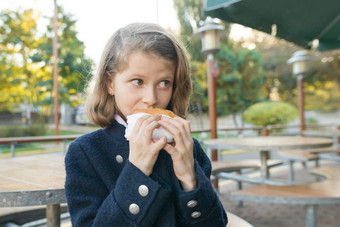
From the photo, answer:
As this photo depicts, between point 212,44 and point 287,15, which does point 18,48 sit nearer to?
point 212,44

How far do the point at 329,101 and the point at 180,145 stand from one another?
25941mm

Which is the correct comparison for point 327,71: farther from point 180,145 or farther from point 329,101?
point 180,145

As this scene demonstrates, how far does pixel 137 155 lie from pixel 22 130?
14242mm

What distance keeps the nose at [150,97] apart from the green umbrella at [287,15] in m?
2.11

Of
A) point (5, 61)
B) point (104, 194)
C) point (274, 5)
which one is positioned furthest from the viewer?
point (5, 61)

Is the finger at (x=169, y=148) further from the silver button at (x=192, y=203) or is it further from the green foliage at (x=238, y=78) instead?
the green foliage at (x=238, y=78)

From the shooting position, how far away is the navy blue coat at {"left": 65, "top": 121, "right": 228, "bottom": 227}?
0.81m

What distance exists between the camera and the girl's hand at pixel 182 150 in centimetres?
84

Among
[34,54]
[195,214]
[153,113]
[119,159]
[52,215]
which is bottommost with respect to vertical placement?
[52,215]

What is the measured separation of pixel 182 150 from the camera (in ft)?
2.80

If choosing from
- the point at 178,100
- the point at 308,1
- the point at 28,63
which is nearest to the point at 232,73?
the point at 28,63

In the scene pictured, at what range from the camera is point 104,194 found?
0.91 meters

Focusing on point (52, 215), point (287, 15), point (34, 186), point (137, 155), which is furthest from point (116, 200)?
point (287, 15)

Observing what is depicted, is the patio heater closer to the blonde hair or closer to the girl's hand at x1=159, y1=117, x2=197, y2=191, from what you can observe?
the blonde hair
